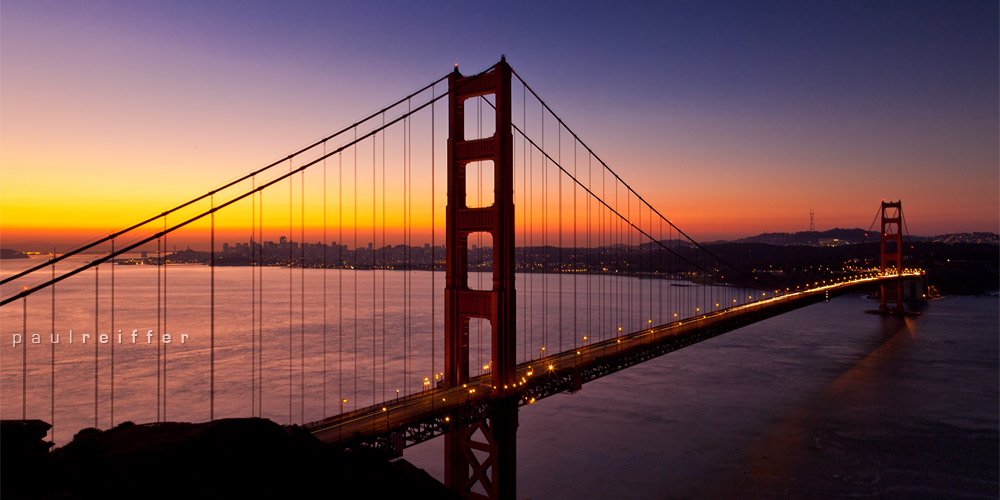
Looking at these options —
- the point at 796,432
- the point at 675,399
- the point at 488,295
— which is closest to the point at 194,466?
the point at 488,295

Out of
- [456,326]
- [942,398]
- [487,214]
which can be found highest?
[487,214]

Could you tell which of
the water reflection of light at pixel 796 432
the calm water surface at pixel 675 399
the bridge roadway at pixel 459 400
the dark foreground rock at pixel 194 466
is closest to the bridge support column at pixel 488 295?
the bridge roadway at pixel 459 400

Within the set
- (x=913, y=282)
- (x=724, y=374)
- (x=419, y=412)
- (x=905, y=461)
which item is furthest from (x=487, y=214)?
(x=913, y=282)

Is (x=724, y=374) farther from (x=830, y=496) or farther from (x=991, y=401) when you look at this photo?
(x=830, y=496)

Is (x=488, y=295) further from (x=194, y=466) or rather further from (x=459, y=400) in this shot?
(x=194, y=466)

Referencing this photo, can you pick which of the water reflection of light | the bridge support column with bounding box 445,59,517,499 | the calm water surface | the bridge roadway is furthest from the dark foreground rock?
the water reflection of light

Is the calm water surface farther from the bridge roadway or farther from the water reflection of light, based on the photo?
the bridge roadway
